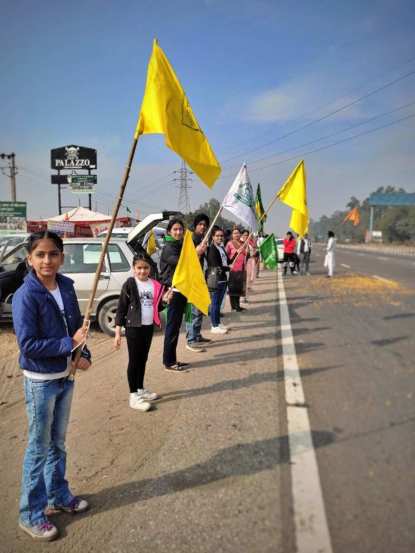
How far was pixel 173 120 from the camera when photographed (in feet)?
11.1

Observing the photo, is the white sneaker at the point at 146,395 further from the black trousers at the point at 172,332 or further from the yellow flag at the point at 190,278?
the yellow flag at the point at 190,278

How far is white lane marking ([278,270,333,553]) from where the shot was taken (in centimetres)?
212

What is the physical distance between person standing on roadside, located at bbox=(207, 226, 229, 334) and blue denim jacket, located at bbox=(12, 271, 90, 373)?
4664 mm

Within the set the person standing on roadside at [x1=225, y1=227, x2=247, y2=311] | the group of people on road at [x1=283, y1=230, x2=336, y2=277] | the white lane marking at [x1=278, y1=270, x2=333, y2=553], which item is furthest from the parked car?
the group of people on road at [x1=283, y1=230, x2=336, y2=277]

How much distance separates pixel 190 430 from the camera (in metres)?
3.38

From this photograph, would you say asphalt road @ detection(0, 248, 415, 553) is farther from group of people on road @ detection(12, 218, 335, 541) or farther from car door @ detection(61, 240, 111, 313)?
car door @ detection(61, 240, 111, 313)

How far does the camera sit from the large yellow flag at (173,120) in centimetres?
314

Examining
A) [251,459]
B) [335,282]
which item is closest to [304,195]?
[251,459]

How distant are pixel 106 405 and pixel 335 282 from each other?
11.9 meters

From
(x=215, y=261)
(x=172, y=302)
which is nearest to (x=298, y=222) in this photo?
(x=215, y=261)

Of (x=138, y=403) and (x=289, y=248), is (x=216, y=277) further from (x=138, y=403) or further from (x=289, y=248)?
(x=289, y=248)

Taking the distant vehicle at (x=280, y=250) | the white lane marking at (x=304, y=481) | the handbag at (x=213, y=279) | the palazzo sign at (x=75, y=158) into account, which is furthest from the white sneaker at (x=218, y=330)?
the palazzo sign at (x=75, y=158)

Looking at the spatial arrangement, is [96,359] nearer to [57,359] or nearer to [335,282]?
[57,359]

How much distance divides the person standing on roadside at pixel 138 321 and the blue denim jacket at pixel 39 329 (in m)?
1.53
